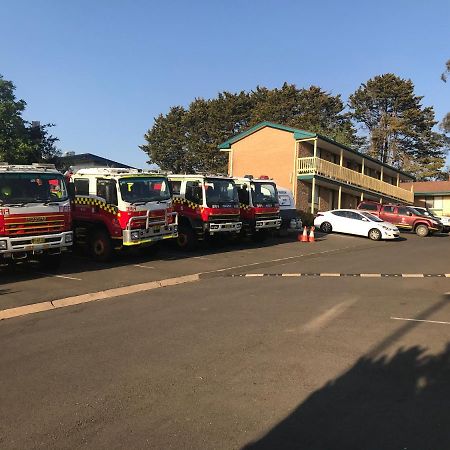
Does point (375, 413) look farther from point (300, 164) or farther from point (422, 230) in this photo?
point (300, 164)

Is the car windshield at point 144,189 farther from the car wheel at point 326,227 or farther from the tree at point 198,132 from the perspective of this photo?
the tree at point 198,132

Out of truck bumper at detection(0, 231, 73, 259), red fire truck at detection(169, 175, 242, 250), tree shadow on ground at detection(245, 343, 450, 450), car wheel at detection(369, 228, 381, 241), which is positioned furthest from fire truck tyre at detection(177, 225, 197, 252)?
tree shadow on ground at detection(245, 343, 450, 450)

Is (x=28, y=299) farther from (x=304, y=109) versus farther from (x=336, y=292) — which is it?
(x=304, y=109)

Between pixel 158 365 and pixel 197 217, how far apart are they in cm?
1095

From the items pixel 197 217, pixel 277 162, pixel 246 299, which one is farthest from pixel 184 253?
pixel 277 162

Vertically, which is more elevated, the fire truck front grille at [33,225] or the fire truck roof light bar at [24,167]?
the fire truck roof light bar at [24,167]

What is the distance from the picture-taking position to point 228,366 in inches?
203

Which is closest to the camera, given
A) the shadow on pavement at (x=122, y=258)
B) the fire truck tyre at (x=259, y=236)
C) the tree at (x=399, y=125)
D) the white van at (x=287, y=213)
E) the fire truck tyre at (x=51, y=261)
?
the shadow on pavement at (x=122, y=258)

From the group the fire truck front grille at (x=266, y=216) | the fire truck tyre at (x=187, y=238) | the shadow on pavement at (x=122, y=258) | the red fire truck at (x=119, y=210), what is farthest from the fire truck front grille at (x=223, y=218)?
the red fire truck at (x=119, y=210)

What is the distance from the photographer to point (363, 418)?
3900mm

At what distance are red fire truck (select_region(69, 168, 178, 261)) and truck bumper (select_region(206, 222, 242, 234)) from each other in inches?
80.7

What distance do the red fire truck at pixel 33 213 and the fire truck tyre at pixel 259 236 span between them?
364 inches

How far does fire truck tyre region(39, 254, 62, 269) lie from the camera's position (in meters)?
11.8

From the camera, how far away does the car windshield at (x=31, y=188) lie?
10336mm
